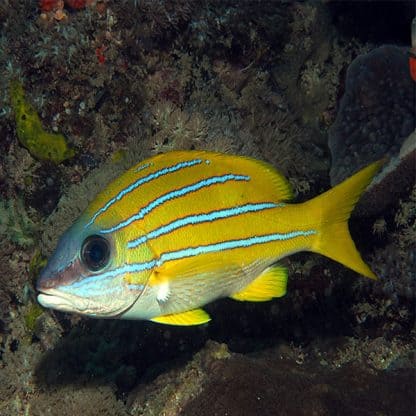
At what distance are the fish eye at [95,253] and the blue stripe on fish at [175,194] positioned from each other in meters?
0.08

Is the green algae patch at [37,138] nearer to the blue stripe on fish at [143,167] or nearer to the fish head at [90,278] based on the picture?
the blue stripe on fish at [143,167]

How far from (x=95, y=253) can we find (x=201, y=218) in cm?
65

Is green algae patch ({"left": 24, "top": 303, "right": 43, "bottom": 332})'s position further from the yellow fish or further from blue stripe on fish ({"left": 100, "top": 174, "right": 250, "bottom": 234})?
blue stripe on fish ({"left": 100, "top": 174, "right": 250, "bottom": 234})

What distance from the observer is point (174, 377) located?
149 inches

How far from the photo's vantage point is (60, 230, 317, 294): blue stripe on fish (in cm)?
236

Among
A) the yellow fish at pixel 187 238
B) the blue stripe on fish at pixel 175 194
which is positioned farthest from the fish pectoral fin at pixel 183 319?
the blue stripe on fish at pixel 175 194

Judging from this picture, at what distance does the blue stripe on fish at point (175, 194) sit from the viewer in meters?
2.50

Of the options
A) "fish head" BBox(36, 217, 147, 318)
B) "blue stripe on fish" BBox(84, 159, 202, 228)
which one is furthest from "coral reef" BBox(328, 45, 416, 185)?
"fish head" BBox(36, 217, 147, 318)

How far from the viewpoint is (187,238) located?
100 inches

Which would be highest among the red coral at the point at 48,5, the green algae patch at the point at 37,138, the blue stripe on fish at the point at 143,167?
the red coral at the point at 48,5

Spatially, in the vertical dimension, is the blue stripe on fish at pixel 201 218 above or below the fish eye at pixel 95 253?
below

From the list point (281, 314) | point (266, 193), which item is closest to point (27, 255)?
point (281, 314)

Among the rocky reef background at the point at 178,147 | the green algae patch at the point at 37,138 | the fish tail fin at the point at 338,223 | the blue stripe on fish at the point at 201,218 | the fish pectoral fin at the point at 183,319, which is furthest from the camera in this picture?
the green algae patch at the point at 37,138

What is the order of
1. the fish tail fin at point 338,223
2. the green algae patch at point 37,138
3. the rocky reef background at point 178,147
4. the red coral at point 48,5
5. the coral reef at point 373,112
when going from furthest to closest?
the red coral at point 48,5, the green algae patch at point 37,138, the coral reef at point 373,112, the rocky reef background at point 178,147, the fish tail fin at point 338,223
